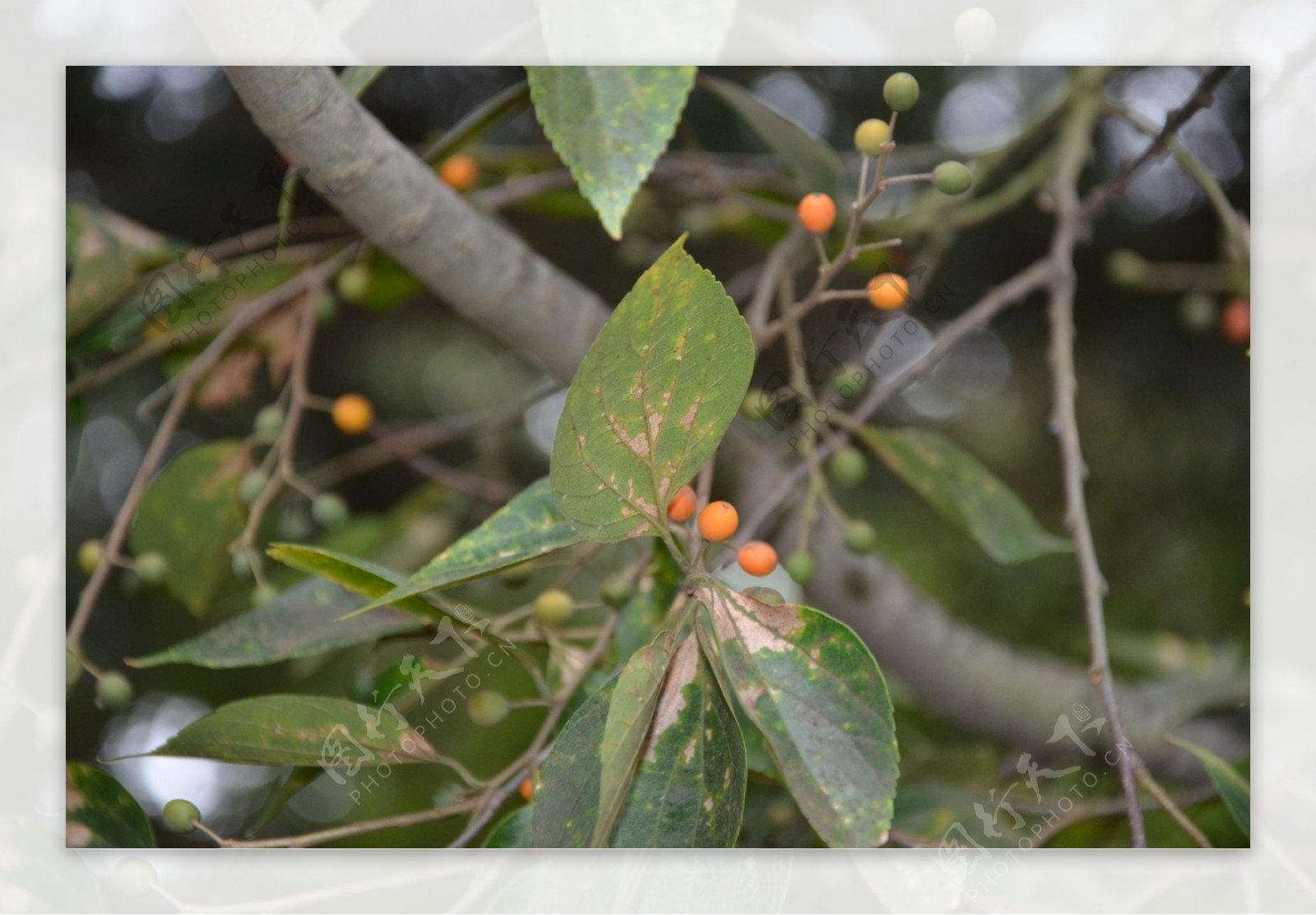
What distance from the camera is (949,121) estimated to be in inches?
40.5

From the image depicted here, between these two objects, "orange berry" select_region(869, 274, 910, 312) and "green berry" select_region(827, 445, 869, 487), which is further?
"green berry" select_region(827, 445, 869, 487)

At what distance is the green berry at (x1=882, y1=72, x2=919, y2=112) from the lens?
0.70 m

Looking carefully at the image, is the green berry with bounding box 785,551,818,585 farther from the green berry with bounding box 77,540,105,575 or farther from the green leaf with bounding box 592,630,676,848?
the green berry with bounding box 77,540,105,575

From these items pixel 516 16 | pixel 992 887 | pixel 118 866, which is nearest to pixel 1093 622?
pixel 992 887

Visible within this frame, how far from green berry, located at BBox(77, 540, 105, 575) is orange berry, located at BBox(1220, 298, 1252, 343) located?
1014 mm

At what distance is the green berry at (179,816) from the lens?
85 centimetres

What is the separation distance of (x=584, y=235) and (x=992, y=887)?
0.85m

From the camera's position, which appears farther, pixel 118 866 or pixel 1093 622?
pixel 118 866

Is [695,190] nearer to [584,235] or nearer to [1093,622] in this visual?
A: [584,235]

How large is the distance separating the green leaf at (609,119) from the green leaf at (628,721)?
11.3 inches

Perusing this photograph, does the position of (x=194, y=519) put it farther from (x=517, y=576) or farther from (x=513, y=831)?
(x=513, y=831)

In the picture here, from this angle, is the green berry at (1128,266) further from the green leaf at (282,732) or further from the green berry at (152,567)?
the green berry at (152,567)

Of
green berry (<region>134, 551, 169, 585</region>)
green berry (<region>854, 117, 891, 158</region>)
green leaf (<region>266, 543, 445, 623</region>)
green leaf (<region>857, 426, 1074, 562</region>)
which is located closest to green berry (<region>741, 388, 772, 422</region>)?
green leaf (<region>857, 426, 1074, 562</region>)

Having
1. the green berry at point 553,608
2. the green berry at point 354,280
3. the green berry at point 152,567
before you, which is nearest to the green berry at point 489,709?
the green berry at point 553,608
